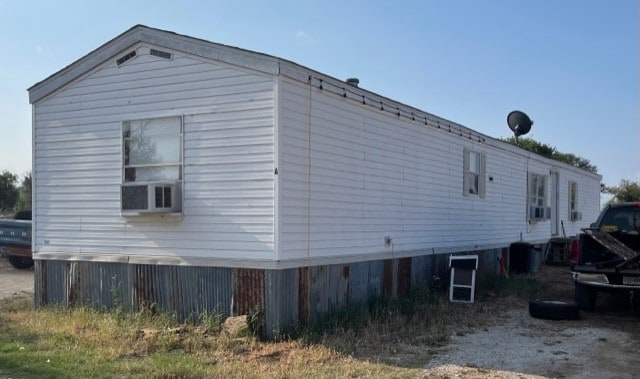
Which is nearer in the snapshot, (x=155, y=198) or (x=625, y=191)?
(x=155, y=198)

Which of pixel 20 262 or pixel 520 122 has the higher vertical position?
pixel 520 122

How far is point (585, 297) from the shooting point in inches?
399

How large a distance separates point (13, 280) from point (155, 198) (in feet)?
31.9

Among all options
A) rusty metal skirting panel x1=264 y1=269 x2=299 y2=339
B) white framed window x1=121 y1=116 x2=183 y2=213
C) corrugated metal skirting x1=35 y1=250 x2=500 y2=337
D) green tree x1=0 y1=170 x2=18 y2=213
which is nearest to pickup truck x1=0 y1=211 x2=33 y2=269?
→ corrugated metal skirting x1=35 y1=250 x2=500 y2=337

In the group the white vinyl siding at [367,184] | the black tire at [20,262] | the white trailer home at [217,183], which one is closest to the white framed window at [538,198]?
the white vinyl siding at [367,184]

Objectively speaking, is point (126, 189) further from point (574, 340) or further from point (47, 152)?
point (574, 340)

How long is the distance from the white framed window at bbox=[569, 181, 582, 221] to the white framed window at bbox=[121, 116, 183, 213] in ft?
50.2

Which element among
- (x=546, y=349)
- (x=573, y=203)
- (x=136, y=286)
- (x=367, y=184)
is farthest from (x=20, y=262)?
(x=573, y=203)

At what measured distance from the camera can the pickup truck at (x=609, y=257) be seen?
9.38 m

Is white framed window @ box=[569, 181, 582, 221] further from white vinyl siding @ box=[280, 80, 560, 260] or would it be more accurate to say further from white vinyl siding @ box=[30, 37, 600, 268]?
white vinyl siding @ box=[30, 37, 600, 268]

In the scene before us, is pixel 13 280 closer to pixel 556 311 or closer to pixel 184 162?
pixel 184 162

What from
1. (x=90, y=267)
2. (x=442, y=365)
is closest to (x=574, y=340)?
(x=442, y=365)

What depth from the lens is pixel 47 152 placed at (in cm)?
1011

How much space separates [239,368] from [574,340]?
450 centimetres
